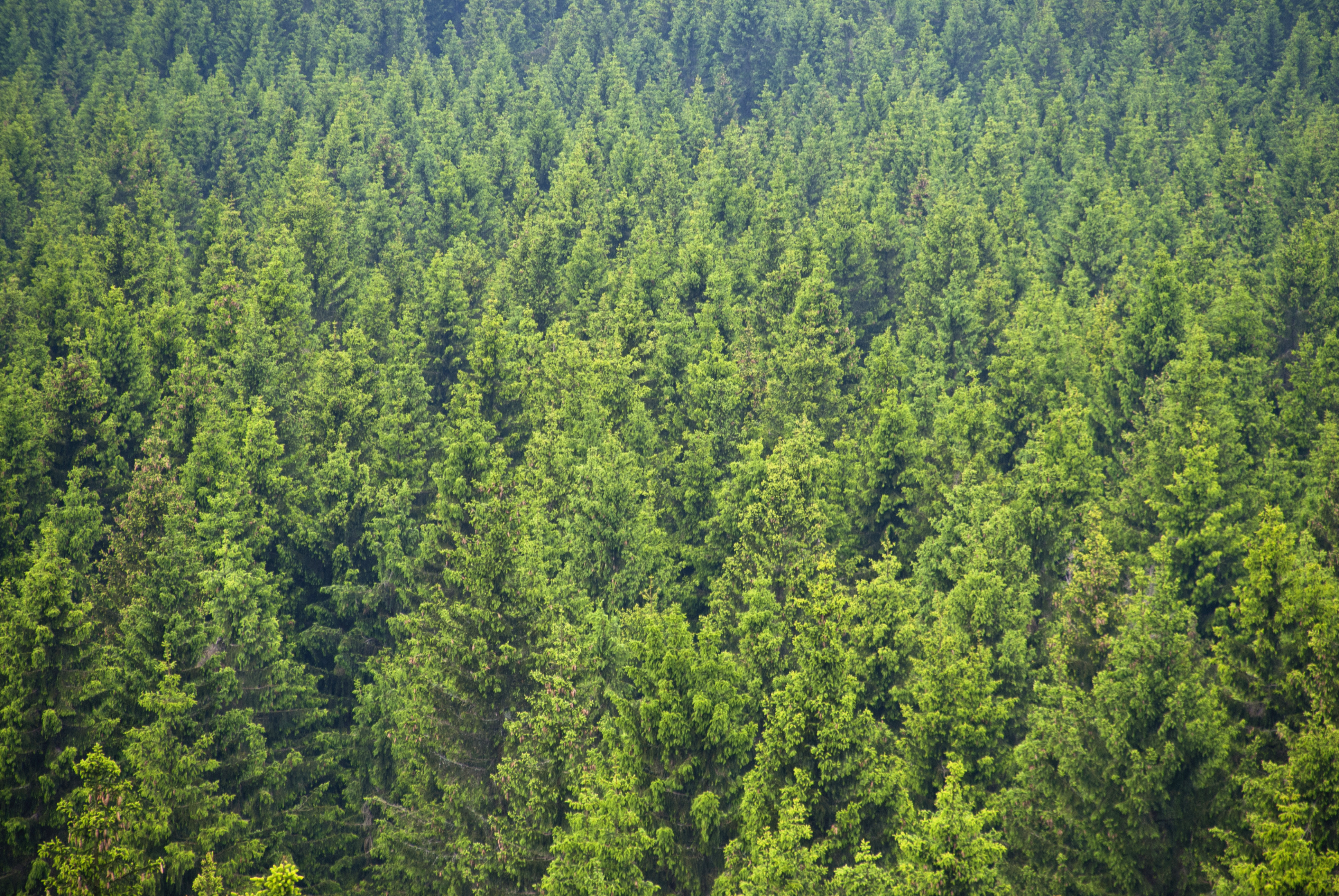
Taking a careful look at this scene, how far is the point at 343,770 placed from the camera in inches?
1406

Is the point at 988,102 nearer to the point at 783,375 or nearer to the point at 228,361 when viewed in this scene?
the point at 783,375

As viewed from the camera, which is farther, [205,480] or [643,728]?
[205,480]

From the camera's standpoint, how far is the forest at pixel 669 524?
84.0ft

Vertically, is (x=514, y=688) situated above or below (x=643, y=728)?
below

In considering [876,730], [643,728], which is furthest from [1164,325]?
[643,728]

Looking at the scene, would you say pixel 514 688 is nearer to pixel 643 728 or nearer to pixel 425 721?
pixel 425 721

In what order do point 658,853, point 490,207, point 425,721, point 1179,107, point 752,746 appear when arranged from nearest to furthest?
point 658,853
point 752,746
point 425,721
point 490,207
point 1179,107

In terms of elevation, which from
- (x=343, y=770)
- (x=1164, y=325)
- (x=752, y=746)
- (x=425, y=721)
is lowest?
(x=343, y=770)

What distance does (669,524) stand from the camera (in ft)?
136

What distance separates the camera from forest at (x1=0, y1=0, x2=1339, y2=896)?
25594 millimetres

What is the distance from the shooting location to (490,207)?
68.0 meters

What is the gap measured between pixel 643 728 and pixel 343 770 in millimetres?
14781

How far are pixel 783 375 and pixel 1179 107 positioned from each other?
62.6 meters

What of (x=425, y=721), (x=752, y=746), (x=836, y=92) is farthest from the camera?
(x=836, y=92)
